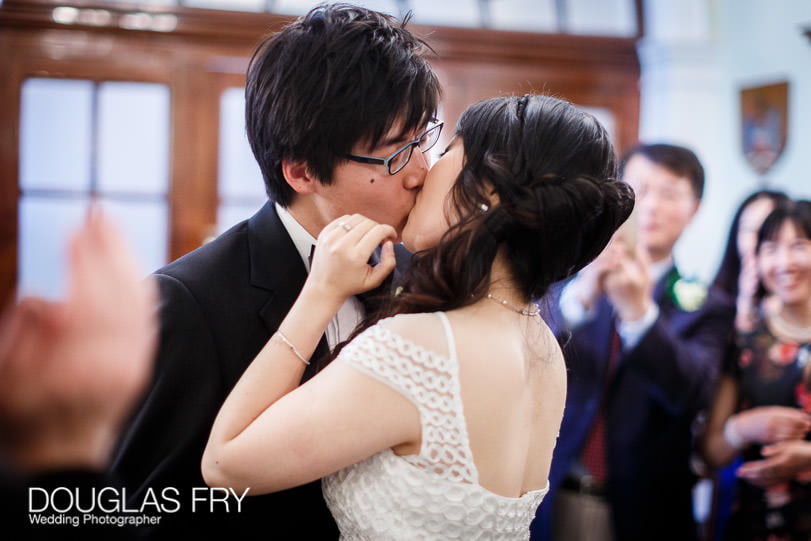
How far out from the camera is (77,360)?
54 cm

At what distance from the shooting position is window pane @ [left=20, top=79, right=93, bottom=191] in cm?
344

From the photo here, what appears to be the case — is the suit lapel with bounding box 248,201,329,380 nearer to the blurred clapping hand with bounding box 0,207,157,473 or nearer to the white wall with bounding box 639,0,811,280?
the blurred clapping hand with bounding box 0,207,157,473

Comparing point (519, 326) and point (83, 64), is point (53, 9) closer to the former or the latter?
point (83, 64)

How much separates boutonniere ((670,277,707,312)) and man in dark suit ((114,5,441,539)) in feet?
4.34

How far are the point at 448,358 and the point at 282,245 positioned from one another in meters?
0.50

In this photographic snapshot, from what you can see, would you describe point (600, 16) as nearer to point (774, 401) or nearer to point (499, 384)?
point (774, 401)

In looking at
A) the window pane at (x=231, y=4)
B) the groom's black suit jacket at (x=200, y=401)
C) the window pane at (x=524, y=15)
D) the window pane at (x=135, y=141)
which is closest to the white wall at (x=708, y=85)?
the window pane at (x=524, y=15)

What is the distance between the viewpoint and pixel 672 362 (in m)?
2.27

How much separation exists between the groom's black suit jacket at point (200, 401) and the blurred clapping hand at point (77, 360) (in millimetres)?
807

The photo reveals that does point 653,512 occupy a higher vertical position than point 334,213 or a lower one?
lower

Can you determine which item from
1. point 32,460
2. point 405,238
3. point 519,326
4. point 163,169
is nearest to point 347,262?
point 405,238

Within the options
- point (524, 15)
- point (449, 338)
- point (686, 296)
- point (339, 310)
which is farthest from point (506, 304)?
point (524, 15)

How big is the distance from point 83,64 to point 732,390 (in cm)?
293

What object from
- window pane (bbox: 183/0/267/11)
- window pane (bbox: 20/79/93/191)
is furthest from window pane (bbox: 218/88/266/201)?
window pane (bbox: 20/79/93/191)
